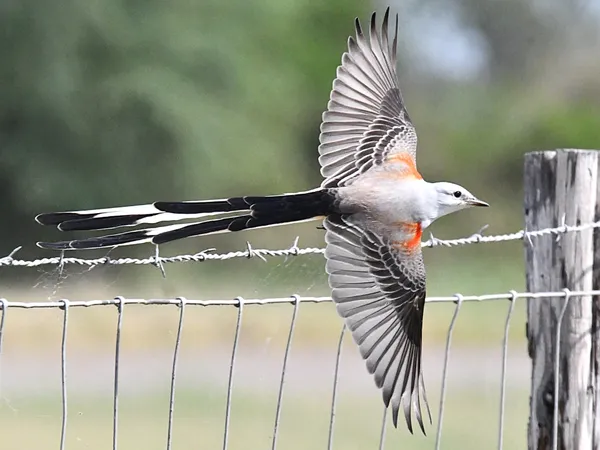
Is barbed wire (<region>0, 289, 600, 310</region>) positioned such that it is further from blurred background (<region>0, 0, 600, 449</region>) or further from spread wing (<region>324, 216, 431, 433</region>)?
blurred background (<region>0, 0, 600, 449</region>)

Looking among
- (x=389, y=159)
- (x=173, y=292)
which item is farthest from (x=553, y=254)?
(x=173, y=292)

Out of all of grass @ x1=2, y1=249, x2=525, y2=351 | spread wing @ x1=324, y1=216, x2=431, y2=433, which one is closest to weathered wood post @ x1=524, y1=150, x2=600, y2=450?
spread wing @ x1=324, y1=216, x2=431, y2=433

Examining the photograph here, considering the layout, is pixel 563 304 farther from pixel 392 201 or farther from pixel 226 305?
pixel 226 305

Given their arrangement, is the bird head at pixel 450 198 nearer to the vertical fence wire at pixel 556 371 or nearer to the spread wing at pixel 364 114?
the spread wing at pixel 364 114

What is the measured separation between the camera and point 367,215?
2805mm

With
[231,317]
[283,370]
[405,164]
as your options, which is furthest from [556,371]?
[231,317]

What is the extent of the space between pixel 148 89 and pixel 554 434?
374 inches

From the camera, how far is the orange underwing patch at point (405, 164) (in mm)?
3082

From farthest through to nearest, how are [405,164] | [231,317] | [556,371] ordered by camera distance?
[231,317]
[405,164]
[556,371]

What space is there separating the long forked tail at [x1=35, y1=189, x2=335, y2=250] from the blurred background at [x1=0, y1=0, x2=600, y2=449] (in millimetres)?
3994

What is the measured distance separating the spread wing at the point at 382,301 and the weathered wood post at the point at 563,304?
0.96ft

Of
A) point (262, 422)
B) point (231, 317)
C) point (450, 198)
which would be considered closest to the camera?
point (450, 198)

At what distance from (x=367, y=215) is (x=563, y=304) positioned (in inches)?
21.1

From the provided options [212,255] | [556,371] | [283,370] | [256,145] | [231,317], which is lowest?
[283,370]
